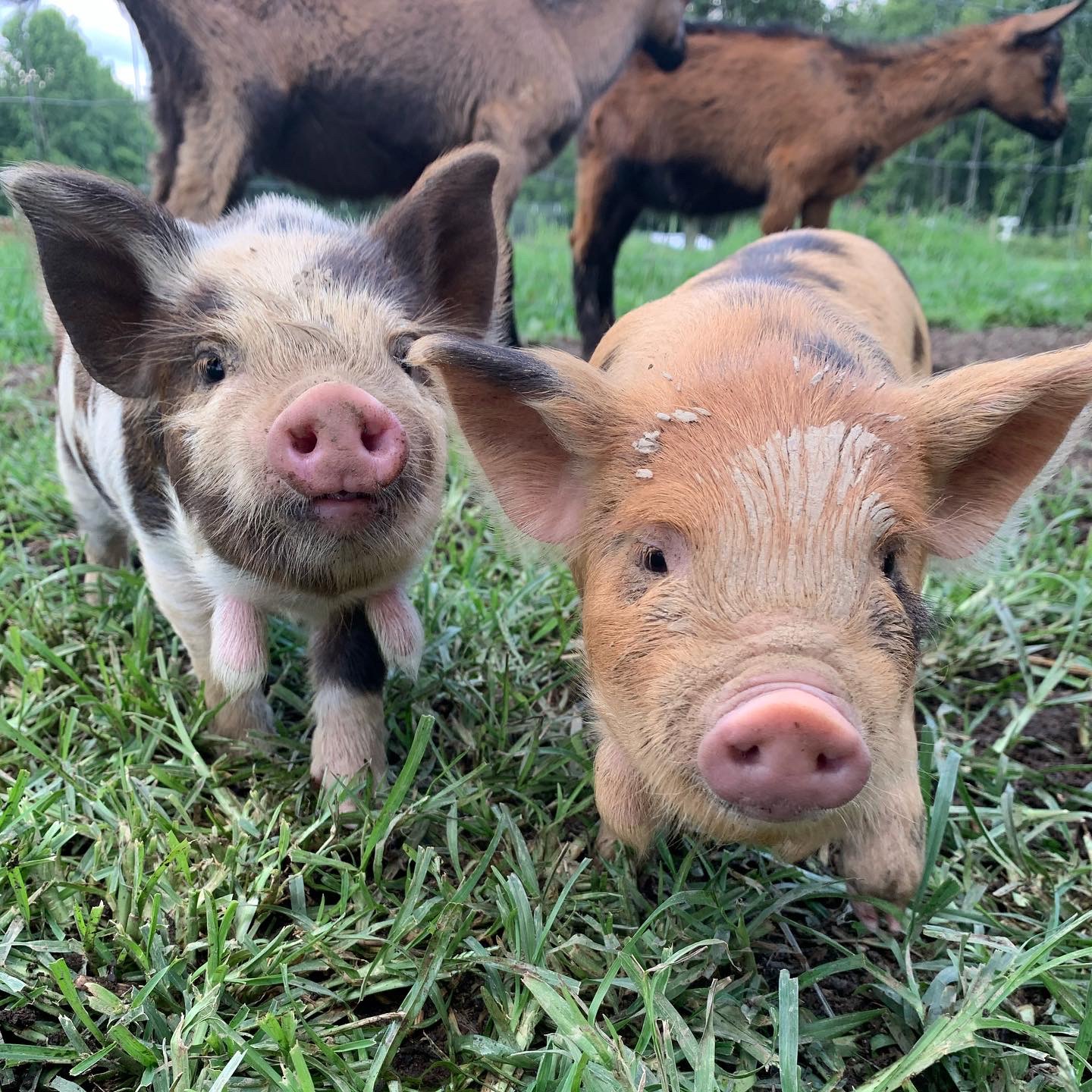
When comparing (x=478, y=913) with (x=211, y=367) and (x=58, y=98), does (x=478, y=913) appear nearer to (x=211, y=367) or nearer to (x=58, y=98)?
(x=211, y=367)

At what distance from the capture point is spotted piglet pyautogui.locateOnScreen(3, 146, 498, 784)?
1.74 meters

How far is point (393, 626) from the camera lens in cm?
210

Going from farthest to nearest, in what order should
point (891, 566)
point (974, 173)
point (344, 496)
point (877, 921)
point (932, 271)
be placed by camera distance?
point (974, 173)
point (932, 271)
point (877, 921)
point (344, 496)
point (891, 566)

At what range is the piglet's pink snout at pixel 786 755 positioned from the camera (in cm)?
117

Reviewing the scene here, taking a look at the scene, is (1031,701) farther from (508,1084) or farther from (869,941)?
(508,1084)

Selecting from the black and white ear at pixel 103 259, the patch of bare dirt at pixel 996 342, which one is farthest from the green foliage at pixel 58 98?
the patch of bare dirt at pixel 996 342

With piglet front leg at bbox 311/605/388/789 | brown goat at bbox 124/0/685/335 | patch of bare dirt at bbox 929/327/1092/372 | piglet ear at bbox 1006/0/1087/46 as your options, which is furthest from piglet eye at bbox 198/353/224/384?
piglet ear at bbox 1006/0/1087/46

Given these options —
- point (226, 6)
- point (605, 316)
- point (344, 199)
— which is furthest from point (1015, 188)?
point (226, 6)

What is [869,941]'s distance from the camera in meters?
1.80

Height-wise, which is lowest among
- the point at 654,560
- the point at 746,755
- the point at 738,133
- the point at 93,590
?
the point at 93,590

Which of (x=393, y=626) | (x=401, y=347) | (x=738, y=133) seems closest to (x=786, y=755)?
(x=393, y=626)

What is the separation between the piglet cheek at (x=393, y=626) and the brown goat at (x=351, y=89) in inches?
71.5

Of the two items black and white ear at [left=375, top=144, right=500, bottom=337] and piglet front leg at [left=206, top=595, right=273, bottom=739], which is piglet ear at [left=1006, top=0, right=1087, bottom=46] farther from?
piglet front leg at [left=206, top=595, right=273, bottom=739]

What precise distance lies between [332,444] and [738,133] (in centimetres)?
560
